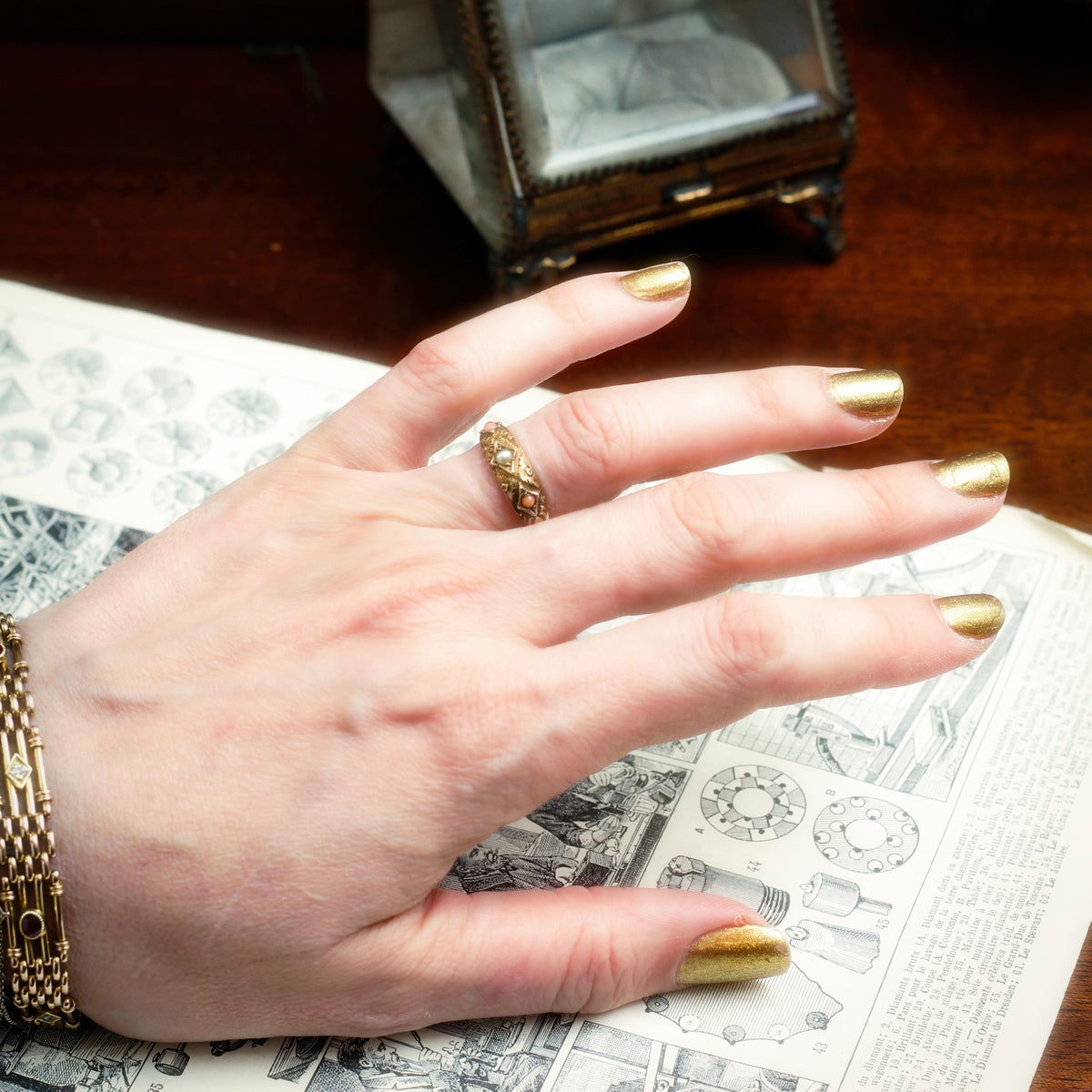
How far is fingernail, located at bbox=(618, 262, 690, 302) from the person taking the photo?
619mm

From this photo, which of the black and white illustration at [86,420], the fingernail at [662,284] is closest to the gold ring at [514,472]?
the fingernail at [662,284]

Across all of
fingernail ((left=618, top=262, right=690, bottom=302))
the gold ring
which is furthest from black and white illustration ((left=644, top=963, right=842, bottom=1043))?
fingernail ((left=618, top=262, right=690, bottom=302))

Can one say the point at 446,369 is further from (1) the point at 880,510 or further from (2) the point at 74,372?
(2) the point at 74,372

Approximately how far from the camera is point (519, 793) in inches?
20.0

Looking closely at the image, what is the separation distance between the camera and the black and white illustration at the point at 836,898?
0.57 metres

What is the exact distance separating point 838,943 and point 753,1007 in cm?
6

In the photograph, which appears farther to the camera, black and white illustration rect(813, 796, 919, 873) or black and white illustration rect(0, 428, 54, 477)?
black and white illustration rect(0, 428, 54, 477)

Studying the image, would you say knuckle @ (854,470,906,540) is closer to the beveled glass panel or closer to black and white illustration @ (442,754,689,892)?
black and white illustration @ (442,754,689,892)

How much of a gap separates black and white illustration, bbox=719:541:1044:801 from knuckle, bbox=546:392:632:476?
0.17 m

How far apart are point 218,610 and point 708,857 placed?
29 cm

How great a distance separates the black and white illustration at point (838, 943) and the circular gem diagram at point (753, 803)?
0.17ft

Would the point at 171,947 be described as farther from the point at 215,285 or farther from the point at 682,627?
the point at 215,285

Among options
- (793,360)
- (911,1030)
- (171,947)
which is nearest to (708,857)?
(911,1030)

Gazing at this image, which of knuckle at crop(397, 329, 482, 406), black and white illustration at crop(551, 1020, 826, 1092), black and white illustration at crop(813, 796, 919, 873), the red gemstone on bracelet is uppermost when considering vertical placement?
knuckle at crop(397, 329, 482, 406)
